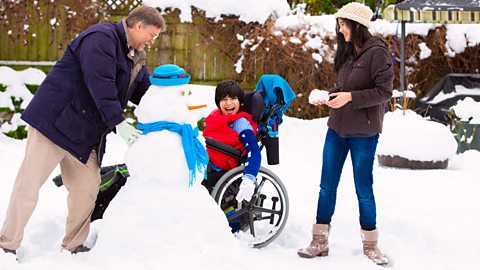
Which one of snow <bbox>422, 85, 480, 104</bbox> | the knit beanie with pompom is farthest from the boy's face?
snow <bbox>422, 85, 480, 104</bbox>

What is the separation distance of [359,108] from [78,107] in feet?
5.31

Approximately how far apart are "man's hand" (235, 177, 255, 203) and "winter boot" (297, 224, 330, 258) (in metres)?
0.52

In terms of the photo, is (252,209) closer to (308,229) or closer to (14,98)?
(308,229)

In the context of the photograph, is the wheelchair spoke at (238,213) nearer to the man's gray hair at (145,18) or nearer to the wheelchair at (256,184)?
the wheelchair at (256,184)

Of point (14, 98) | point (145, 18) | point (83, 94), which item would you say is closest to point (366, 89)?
point (145, 18)

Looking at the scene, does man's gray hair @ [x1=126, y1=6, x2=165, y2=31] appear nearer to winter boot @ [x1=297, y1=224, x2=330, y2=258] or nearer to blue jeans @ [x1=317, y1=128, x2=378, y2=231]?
blue jeans @ [x1=317, y1=128, x2=378, y2=231]

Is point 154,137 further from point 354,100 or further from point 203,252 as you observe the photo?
point 354,100

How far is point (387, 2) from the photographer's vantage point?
1303 cm

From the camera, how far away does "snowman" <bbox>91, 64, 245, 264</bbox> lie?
2.99 meters

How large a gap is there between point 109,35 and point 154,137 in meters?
0.60

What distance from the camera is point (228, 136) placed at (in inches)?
149

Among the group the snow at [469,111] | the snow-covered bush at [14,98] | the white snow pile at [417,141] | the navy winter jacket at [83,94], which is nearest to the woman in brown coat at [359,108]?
the navy winter jacket at [83,94]

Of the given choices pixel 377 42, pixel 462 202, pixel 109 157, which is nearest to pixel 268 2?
pixel 109 157

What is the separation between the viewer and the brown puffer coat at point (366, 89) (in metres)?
3.43
